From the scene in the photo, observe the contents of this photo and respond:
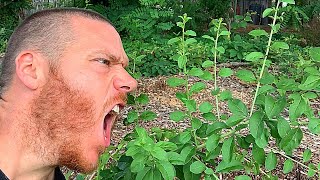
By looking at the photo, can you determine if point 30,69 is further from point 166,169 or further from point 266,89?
point 266,89

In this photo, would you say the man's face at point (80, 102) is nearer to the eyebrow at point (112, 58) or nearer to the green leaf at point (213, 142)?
the eyebrow at point (112, 58)

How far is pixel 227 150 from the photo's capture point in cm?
181

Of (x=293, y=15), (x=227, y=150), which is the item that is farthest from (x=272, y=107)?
(x=293, y=15)

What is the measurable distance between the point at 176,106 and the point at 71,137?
4.54m

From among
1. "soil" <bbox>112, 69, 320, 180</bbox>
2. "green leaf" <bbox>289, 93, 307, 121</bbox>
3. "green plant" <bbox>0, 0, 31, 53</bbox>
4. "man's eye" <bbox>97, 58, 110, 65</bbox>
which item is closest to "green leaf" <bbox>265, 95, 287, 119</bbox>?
"green leaf" <bbox>289, 93, 307, 121</bbox>

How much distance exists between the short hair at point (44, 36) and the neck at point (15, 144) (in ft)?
0.25

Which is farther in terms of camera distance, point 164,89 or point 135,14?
point 135,14

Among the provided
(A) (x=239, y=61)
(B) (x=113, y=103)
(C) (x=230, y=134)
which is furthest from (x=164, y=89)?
(B) (x=113, y=103)

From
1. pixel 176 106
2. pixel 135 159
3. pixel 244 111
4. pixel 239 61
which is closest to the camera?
pixel 135 159

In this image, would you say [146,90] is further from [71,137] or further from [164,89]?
[71,137]

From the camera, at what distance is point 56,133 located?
1.38 meters

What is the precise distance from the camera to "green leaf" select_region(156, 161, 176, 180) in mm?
1624

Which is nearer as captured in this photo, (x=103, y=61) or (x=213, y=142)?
(x=103, y=61)

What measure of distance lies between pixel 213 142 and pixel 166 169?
10.7 inches
